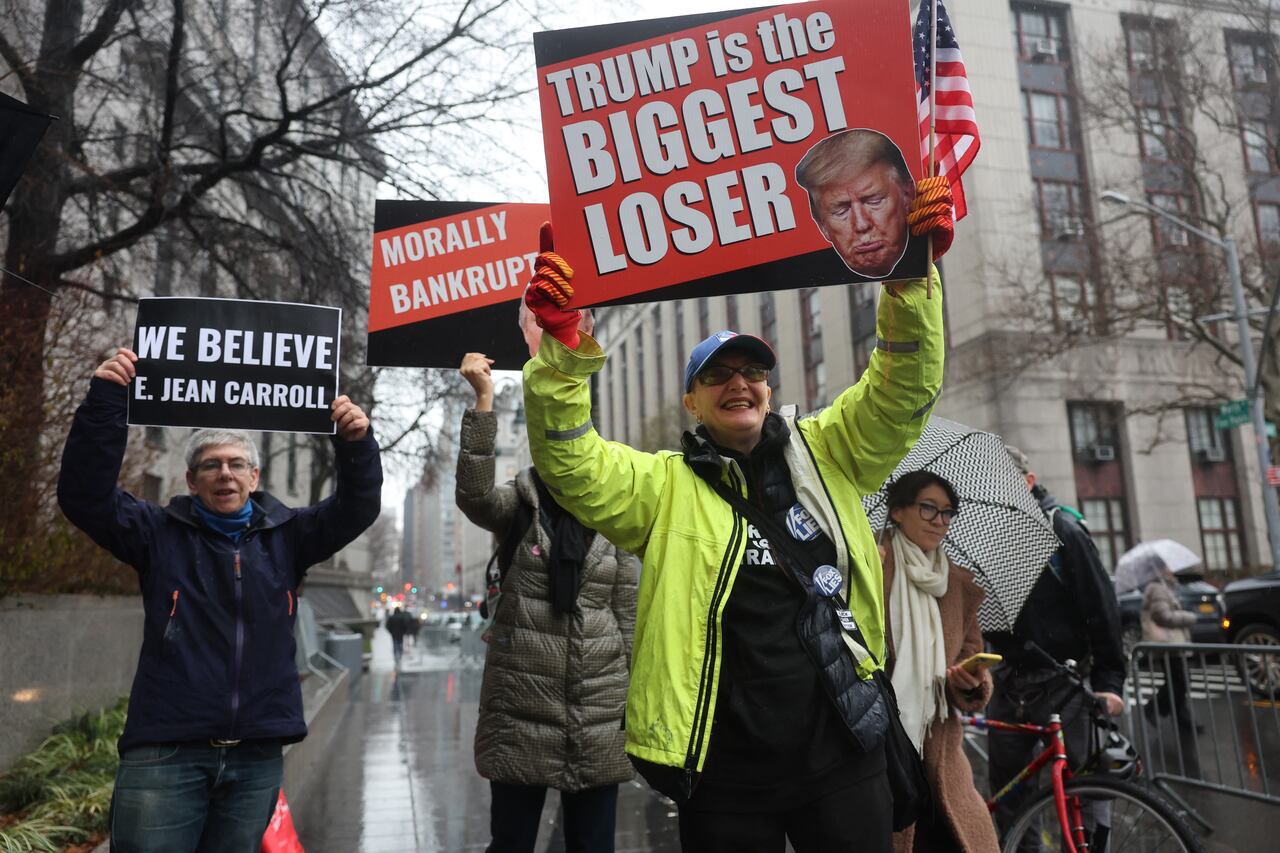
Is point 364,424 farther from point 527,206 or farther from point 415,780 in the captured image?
point 415,780

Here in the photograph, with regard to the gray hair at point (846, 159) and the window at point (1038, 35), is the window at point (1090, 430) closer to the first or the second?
the window at point (1038, 35)

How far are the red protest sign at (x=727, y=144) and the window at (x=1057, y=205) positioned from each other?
24.7 metres

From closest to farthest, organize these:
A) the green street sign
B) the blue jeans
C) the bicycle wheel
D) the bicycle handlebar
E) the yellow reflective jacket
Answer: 1. the yellow reflective jacket
2. the blue jeans
3. the bicycle wheel
4. the bicycle handlebar
5. the green street sign

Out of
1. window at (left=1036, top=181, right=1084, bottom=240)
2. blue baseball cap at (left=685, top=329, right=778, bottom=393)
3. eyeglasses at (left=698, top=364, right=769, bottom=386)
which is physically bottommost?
eyeglasses at (left=698, top=364, right=769, bottom=386)

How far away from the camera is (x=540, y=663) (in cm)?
360

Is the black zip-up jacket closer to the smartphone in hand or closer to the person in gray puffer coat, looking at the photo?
the smartphone in hand

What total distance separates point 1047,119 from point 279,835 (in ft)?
115

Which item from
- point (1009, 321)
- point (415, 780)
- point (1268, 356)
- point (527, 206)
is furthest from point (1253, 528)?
point (527, 206)

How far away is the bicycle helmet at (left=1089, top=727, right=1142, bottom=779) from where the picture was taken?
13.3 feet

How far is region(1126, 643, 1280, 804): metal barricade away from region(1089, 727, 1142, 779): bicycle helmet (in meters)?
1.70

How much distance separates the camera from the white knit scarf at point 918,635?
3.43 m

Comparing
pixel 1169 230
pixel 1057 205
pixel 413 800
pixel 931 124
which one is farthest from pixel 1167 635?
pixel 1057 205

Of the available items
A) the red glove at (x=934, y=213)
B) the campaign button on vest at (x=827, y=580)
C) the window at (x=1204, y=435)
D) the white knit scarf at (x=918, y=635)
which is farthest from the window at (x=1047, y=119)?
the campaign button on vest at (x=827, y=580)

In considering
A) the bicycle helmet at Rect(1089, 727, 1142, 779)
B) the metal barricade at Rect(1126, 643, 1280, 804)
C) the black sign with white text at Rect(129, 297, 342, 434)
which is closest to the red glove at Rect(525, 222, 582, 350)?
the black sign with white text at Rect(129, 297, 342, 434)
